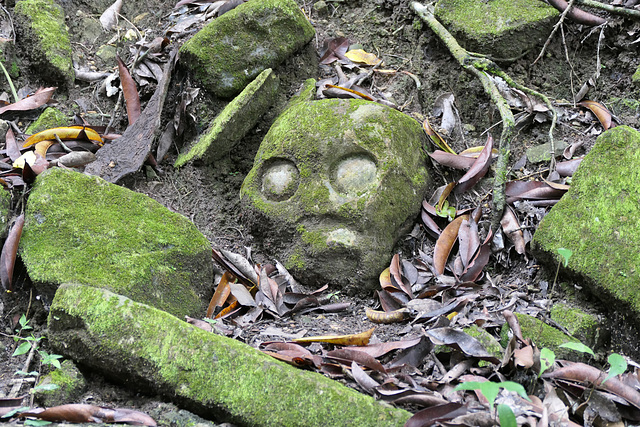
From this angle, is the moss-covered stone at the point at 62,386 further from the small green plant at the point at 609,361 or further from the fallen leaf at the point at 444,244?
the fallen leaf at the point at 444,244

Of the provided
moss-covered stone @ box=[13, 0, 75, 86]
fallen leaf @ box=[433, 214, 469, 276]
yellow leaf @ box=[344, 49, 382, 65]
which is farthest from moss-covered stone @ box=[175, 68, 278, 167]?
fallen leaf @ box=[433, 214, 469, 276]

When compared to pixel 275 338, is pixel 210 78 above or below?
above

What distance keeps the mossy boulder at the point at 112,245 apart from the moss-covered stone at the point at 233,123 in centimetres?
82

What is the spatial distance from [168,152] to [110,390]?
6.67 ft

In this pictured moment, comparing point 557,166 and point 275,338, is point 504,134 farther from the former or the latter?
point 275,338

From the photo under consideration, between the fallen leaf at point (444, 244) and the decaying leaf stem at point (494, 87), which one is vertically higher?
the decaying leaf stem at point (494, 87)

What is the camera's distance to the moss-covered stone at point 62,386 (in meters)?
2.13

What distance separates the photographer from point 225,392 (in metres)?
2.09

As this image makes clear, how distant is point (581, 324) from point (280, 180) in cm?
181

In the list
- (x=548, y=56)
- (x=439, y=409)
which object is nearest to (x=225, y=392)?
(x=439, y=409)

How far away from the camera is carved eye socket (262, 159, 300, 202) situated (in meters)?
3.52

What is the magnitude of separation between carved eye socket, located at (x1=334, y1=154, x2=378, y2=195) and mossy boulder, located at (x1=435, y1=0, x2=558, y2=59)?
1311mm

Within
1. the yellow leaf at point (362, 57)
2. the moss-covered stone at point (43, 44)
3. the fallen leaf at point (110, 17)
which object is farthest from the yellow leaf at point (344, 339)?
the fallen leaf at point (110, 17)

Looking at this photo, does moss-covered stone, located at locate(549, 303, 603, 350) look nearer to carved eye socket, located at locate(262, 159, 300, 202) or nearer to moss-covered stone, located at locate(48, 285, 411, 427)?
moss-covered stone, located at locate(48, 285, 411, 427)
